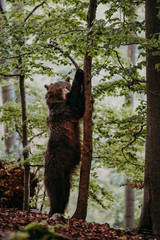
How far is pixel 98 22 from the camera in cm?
419

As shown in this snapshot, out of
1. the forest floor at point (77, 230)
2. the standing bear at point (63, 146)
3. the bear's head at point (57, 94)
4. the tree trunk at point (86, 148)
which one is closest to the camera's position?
the forest floor at point (77, 230)

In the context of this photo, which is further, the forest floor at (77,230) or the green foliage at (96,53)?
the green foliage at (96,53)

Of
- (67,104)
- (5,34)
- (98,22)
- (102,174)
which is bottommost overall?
(102,174)

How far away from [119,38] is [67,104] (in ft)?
7.31

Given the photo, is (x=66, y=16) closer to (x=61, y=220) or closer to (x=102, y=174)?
(x=61, y=220)

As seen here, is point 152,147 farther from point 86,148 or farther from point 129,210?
point 129,210

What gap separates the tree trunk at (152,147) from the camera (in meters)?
4.34

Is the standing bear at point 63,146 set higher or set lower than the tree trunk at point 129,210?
higher

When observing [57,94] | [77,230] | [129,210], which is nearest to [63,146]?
[57,94]

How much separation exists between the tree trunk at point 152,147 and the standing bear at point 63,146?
1427 mm

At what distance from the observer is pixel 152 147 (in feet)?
14.7

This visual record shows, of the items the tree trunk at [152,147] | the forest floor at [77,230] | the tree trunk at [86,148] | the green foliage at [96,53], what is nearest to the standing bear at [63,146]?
the tree trunk at [86,148]

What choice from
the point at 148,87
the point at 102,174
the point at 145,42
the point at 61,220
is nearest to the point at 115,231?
the point at 61,220

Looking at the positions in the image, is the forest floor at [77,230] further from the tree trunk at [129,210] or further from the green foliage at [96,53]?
the tree trunk at [129,210]
